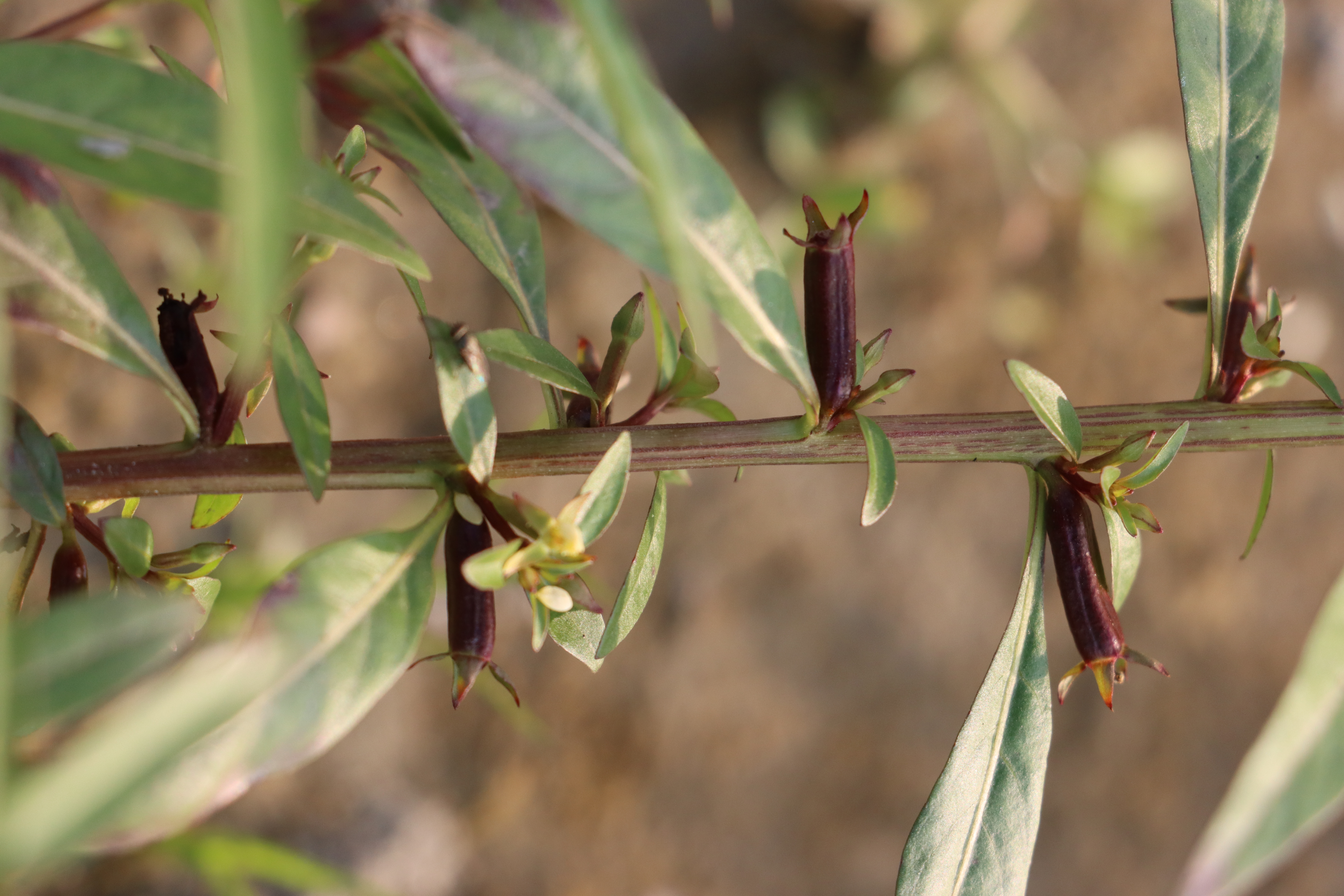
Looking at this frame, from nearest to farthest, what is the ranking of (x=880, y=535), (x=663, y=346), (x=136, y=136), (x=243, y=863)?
1. (x=136, y=136)
2. (x=663, y=346)
3. (x=243, y=863)
4. (x=880, y=535)

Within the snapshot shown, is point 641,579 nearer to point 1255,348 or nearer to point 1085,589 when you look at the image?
point 1085,589

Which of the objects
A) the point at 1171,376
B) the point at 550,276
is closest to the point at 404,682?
the point at 550,276

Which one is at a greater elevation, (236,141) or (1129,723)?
(236,141)

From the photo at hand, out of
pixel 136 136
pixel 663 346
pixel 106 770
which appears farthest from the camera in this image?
pixel 663 346

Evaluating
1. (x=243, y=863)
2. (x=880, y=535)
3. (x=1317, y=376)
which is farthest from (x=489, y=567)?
(x=880, y=535)

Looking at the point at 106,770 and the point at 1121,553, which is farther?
the point at 1121,553

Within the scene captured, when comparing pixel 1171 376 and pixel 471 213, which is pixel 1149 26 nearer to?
pixel 1171 376

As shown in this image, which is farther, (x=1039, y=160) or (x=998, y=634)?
(x=998, y=634)
